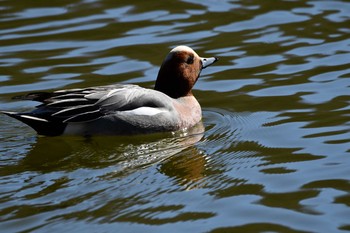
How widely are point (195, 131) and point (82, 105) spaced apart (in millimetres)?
1077

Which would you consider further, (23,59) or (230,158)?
(23,59)

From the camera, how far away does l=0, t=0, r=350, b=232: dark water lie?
6.13 metres

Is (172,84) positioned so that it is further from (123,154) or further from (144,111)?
(123,154)

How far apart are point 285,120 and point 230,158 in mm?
1130

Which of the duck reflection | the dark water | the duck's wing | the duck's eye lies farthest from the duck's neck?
the duck reflection

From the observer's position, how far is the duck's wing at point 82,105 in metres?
8.18

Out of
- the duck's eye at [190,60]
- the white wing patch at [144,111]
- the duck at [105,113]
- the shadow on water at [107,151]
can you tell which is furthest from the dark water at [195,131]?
the duck's eye at [190,60]

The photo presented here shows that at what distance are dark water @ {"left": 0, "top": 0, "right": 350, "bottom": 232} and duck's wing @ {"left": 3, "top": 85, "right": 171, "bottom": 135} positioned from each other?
0.64 ft

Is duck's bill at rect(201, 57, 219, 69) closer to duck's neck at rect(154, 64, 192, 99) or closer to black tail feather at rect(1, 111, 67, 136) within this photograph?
duck's neck at rect(154, 64, 192, 99)

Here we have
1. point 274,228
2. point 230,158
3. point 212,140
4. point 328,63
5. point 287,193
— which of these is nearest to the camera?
point 274,228

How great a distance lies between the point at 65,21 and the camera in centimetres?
1165

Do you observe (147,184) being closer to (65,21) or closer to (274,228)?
(274,228)

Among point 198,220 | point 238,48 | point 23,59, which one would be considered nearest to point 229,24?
point 238,48

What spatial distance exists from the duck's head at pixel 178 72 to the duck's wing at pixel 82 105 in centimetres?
50
